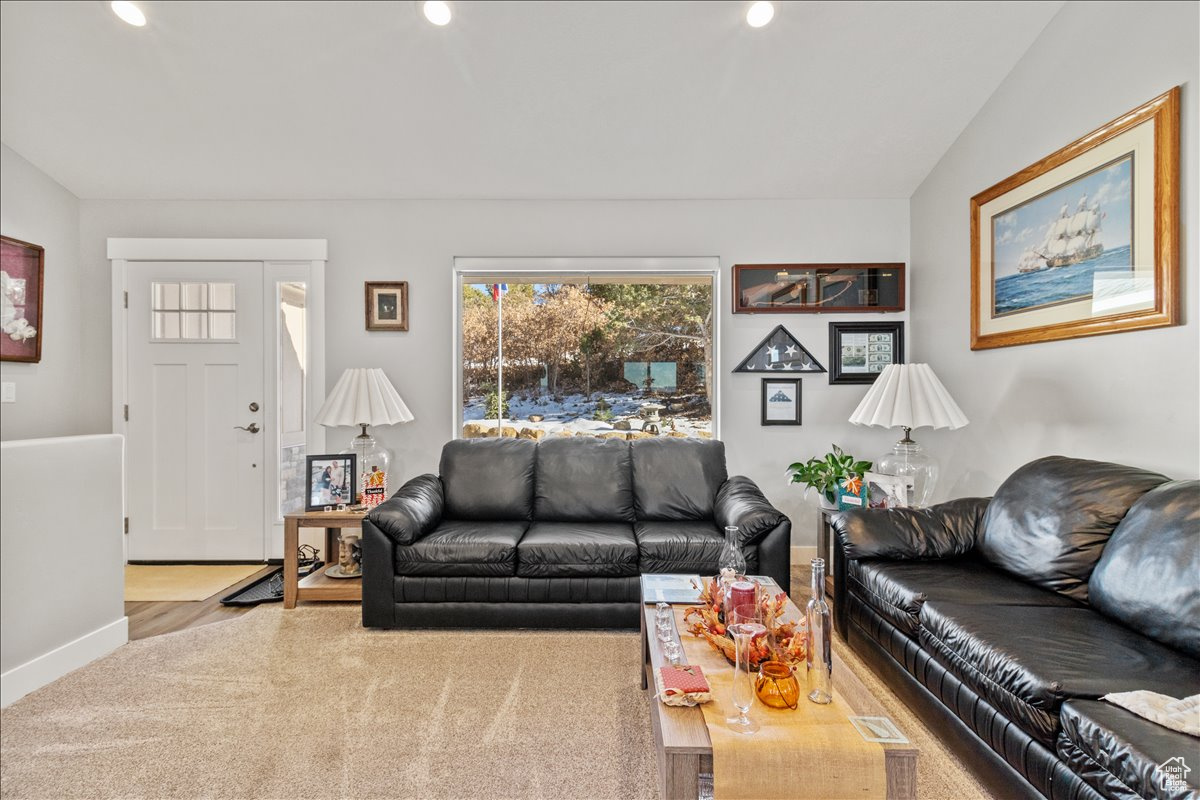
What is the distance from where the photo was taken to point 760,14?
2484mm

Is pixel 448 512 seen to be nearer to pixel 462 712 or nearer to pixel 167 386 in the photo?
pixel 462 712

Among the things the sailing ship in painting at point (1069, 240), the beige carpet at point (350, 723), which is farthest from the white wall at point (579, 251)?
the beige carpet at point (350, 723)

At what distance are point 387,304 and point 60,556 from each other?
2199mm

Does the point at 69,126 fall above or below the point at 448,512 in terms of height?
above

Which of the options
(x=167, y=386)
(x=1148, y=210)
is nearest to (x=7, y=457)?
(x=167, y=386)

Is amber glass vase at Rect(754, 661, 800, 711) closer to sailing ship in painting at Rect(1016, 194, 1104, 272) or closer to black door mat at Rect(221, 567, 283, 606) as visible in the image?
sailing ship in painting at Rect(1016, 194, 1104, 272)

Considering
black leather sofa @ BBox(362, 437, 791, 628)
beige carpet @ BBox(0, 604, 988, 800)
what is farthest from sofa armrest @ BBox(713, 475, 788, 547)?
beige carpet @ BBox(0, 604, 988, 800)

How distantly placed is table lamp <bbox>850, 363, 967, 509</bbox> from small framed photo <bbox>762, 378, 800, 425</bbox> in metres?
0.69

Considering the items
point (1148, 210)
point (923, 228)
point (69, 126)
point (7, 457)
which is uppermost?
point (69, 126)

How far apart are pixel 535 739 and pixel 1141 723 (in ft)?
5.04

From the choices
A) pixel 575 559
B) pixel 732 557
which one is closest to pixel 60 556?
pixel 575 559

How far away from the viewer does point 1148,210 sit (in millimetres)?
2098

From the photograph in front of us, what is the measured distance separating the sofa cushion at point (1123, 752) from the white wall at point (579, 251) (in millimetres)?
2519

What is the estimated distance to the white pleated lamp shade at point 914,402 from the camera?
9.13ft
